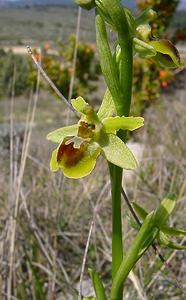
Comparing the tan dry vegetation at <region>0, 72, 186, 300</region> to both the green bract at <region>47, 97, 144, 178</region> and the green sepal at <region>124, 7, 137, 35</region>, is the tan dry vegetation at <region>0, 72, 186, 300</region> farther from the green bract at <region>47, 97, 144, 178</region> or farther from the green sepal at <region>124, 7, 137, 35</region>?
the green sepal at <region>124, 7, 137, 35</region>

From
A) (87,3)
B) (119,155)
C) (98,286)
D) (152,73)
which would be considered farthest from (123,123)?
(152,73)

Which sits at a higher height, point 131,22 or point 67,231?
point 131,22

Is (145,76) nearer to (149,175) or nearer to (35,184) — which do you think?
(149,175)

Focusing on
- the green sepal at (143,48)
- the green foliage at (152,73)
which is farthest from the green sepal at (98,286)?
the green foliage at (152,73)

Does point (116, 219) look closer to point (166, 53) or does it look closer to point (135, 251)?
point (135, 251)

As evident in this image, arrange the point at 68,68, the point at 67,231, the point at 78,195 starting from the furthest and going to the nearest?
1. the point at 68,68
2. the point at 78,195
3. the point at 67,231

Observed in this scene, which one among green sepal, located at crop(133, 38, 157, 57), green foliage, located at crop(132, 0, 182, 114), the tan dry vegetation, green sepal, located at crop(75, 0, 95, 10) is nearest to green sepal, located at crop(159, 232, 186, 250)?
the tan dry vegetation

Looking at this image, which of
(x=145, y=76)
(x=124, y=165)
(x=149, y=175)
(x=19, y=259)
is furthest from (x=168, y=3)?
(x=124, y=165)
